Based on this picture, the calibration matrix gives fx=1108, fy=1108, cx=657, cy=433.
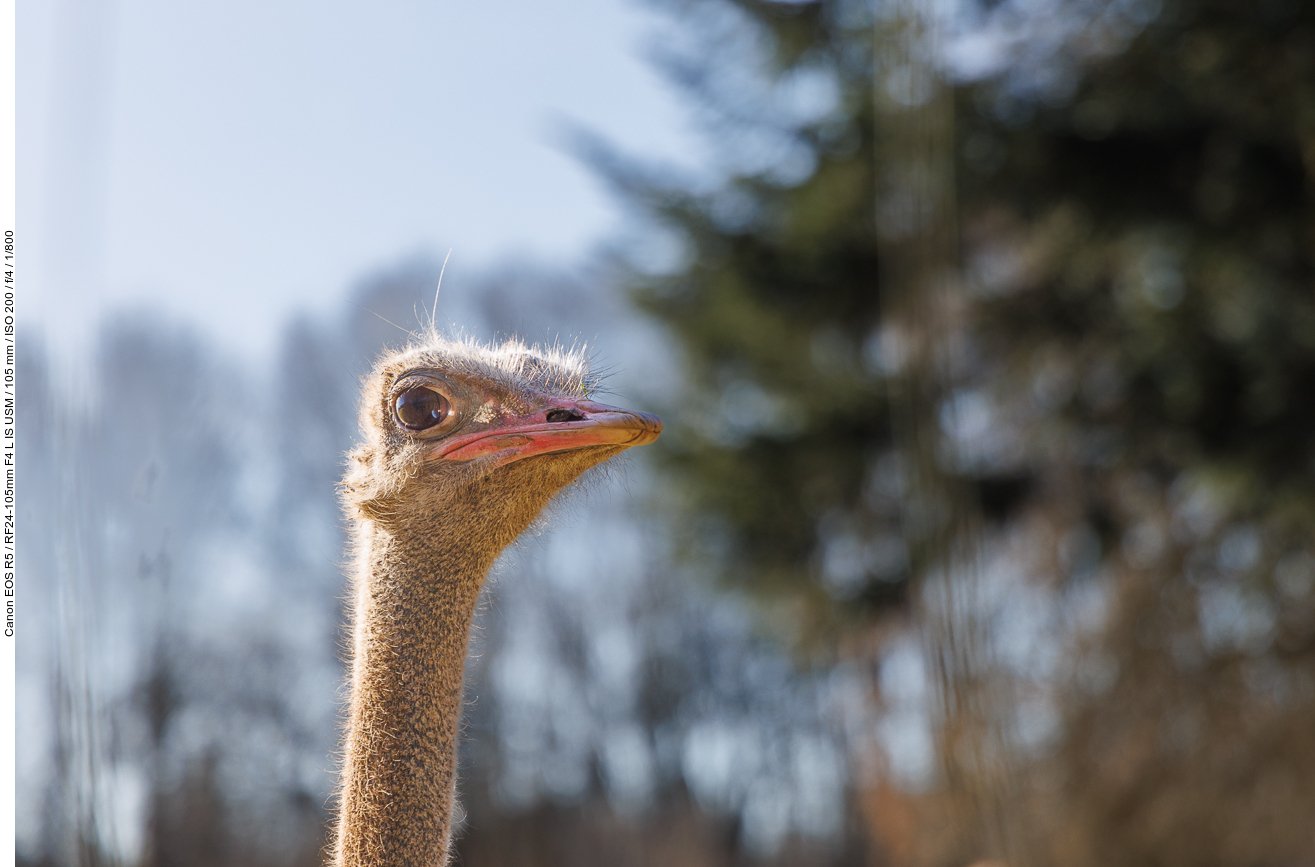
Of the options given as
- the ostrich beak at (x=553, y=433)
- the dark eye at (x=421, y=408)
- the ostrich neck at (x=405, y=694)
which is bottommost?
the ostrich neck at (x=405, y=694)

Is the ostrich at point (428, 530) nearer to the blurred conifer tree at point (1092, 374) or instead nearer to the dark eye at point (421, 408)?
the dark eye at point (421, 408)

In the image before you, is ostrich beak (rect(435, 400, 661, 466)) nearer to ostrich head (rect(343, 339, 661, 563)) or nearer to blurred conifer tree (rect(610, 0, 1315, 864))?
ostrich head (rect(343, 339, 661, 563))

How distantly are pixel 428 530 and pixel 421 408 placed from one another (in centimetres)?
14

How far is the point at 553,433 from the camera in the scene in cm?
123

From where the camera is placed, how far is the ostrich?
120 centimetres

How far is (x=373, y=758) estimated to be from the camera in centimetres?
121

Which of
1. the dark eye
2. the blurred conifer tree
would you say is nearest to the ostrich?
the dark eye

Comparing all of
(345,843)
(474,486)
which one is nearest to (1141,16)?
(474,486)

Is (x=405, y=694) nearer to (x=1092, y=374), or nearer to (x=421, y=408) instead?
(x=421, y=408)

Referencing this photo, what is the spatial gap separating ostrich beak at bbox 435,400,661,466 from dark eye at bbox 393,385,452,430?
3 cm

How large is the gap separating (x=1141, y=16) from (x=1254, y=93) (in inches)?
24.9

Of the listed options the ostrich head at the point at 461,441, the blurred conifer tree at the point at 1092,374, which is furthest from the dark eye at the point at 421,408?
the blurred conifer tree at the point at 1092,374

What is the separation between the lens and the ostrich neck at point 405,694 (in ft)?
3.88

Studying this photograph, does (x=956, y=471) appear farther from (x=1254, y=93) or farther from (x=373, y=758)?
(x=1254, y=93)
